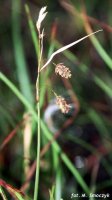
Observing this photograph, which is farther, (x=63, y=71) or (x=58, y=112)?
(x=58, y=112)

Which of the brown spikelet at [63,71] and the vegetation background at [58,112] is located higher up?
the brown spikelet at [63,71]

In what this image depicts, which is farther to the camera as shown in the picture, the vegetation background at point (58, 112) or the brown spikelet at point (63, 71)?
the vegetation background at point (58, 112)

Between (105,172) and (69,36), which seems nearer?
(105,172)

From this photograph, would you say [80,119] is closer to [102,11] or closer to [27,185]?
[27,185]

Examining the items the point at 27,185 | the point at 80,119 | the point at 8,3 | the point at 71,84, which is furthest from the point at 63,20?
the point at 27,185

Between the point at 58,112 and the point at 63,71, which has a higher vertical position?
the point at 63,71

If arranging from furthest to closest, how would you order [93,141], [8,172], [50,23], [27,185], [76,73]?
[50,23] → [76,73] → [93,141] → [8,172] → [27,185]

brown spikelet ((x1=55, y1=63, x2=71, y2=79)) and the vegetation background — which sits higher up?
brown spikelet ((x1=55, y1=63, x2=71, y2=79))

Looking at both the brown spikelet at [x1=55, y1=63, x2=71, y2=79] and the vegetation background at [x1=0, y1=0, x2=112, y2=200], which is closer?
the brown spikelet at [x1=55, y1=63, x2=71, y2=79]
